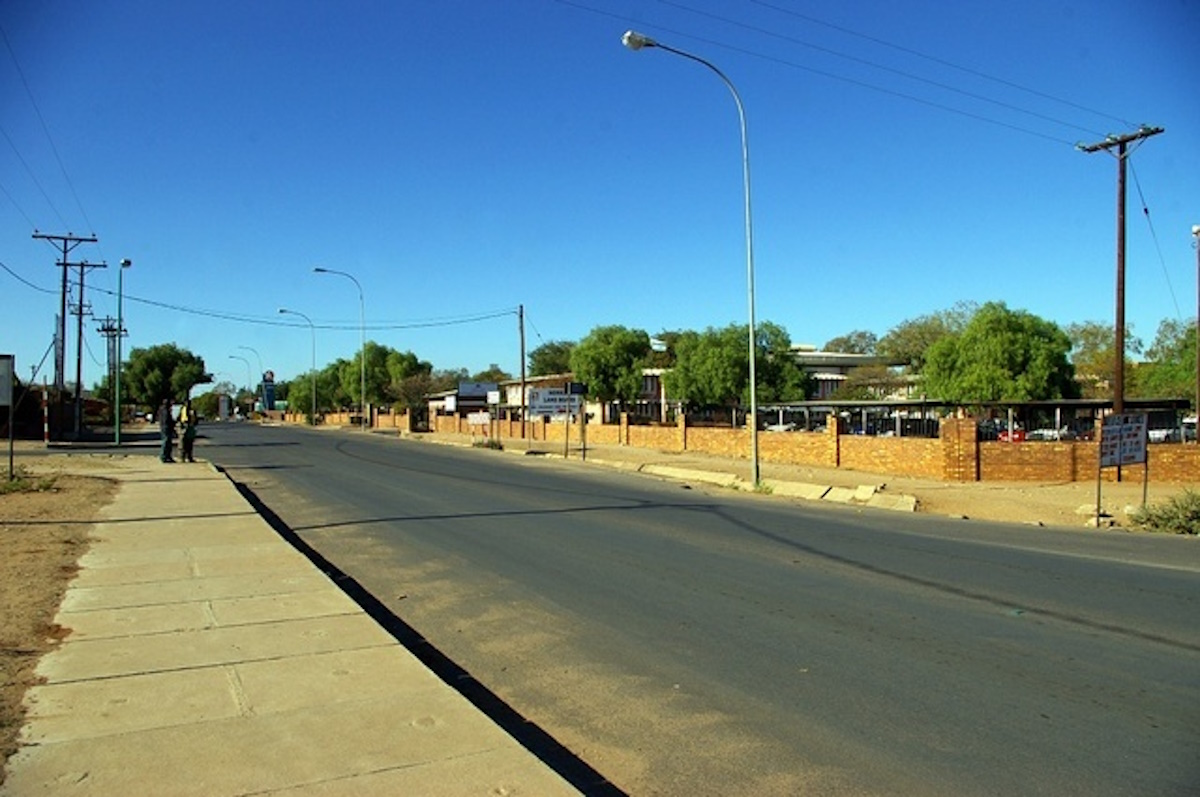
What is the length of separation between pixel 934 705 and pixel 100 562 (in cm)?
875

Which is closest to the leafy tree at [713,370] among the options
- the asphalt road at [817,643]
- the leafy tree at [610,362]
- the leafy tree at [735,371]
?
the leafy tree at [735,371]

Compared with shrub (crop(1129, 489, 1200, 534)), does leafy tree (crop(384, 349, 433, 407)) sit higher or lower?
higher

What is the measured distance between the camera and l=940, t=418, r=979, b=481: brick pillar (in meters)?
24.3

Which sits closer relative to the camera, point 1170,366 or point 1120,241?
point 1120,241

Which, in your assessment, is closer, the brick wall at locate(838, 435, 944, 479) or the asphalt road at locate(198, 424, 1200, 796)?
the asphalt road at locate(198, 424, 1200, 796)

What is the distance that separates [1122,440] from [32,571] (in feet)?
58.6

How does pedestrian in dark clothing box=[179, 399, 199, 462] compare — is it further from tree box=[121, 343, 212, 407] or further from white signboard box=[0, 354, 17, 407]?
tree box=[121, 343, 212, 407]

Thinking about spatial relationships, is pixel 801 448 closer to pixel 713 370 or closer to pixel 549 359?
pixel 713 370

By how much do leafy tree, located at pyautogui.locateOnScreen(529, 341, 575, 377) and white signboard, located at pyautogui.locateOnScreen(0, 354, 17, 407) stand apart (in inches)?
3775

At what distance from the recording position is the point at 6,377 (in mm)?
19016

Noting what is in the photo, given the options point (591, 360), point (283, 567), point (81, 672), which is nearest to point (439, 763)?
point (81, 672)

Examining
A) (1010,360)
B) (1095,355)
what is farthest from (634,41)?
(1095,355)

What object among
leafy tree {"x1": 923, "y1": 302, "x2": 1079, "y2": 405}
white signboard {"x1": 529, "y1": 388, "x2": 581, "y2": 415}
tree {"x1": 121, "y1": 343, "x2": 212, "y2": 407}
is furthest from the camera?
tree {"x1": 121, "y1": 343, "x2": 212, "y2": 407}

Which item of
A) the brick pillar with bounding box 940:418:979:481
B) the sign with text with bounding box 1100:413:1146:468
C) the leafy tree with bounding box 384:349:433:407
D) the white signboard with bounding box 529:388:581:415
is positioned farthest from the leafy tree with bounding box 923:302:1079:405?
the leafy tree with bounding box 384:349:433:407
